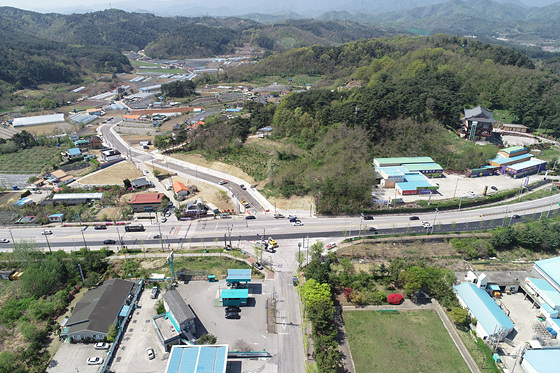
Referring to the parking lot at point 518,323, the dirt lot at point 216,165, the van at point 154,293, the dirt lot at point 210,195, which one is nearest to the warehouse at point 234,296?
the van at point 154,293

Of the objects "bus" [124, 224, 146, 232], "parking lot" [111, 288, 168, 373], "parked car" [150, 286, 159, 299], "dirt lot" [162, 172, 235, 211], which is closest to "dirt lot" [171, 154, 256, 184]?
"dirt lot" [162, 172, 235, 211]

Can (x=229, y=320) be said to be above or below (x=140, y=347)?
below

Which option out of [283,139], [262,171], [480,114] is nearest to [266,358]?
[262,171]

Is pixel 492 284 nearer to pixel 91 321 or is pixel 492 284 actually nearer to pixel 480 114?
pixel 91 321

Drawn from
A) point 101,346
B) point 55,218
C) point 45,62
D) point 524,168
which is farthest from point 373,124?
point 45,62

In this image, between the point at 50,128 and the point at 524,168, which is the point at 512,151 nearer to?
the point at 524,168

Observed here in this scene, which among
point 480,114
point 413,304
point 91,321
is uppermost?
point 480,114
